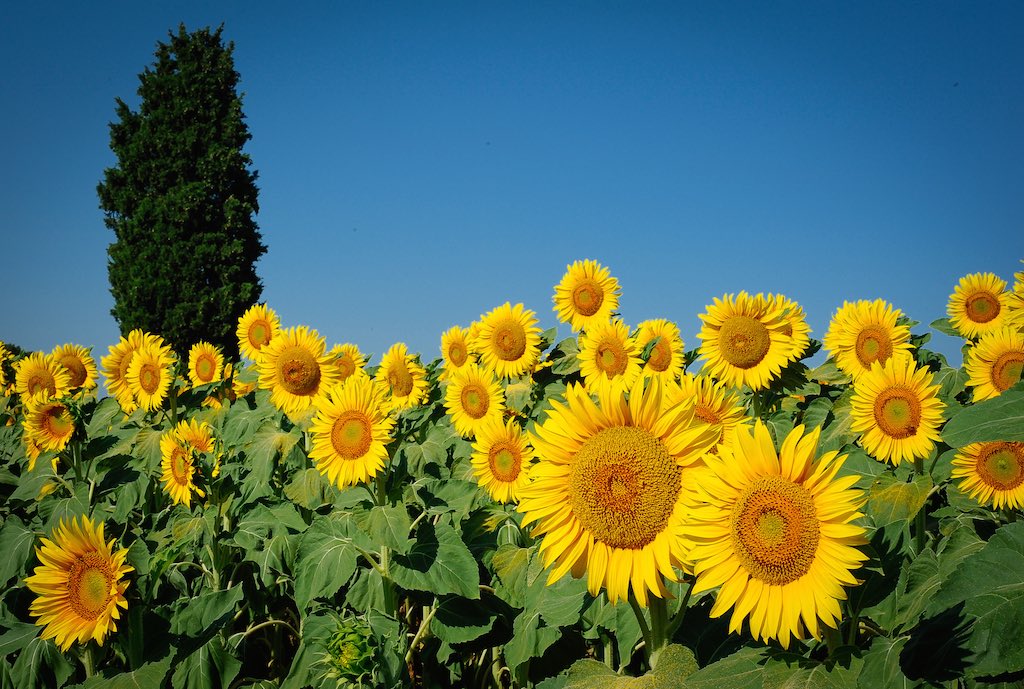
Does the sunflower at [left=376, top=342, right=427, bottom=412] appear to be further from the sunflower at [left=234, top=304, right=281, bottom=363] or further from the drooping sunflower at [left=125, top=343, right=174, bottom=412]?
the drooping sunflower at [left=125, top=343, right=174, bottom=412]

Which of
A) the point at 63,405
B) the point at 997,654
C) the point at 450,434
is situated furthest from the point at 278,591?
the point at 997,654

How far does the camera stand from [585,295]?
19.2ft

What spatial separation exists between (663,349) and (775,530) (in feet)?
13.0

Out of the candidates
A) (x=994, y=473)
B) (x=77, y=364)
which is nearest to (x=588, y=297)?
(x=994, y=473)

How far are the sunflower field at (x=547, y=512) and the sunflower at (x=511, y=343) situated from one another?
22 mm

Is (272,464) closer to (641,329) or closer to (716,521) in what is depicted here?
(641,329)

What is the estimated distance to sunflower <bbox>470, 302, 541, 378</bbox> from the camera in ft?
18.2

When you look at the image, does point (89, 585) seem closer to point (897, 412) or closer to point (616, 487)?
point (616, 487)

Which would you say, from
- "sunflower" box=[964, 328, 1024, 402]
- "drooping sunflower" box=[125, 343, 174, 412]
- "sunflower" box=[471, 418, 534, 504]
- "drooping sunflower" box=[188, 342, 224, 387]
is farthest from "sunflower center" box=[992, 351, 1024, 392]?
"drooping sunflower" box=[188, 342, 224, 387]

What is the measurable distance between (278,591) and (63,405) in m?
1.85

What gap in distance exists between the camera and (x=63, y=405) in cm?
463

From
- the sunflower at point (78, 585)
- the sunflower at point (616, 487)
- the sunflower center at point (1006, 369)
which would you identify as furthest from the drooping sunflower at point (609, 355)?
the sunflower at point (616, 487)

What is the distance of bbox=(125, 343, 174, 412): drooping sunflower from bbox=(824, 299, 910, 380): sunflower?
5.14 metres

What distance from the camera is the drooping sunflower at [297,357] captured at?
14.8 feet
